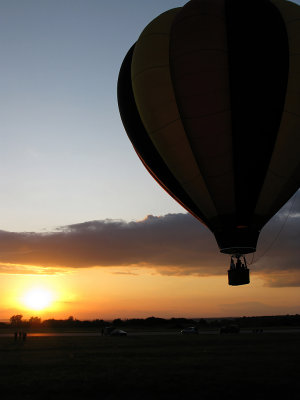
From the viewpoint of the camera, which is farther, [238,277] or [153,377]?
[238,277]

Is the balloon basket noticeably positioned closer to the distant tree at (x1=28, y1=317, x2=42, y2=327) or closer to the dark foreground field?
the dark foreground field

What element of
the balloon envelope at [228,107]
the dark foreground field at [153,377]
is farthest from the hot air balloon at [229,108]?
the dark foreground field at [153,377]

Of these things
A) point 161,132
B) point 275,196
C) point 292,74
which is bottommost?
point 275,196

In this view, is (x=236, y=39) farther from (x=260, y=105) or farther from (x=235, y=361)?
(x=235, y=361)

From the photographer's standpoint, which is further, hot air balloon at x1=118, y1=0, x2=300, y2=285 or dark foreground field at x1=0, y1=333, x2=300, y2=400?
hot air balloon at x1=118, y1=0, x2=300, y2=285

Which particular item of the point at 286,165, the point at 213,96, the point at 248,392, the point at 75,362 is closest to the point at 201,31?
the point at 213,96

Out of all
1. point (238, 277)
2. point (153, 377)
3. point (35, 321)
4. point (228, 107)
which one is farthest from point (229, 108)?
point (35, 321)

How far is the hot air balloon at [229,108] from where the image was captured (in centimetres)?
1956

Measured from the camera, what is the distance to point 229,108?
1958cm

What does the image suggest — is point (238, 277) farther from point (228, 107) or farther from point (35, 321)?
point (35, 321)

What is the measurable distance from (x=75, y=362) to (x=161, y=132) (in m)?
11.4

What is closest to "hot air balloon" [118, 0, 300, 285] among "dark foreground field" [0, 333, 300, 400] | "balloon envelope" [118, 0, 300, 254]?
"balloon envelope" [118, 0, 300, 254]

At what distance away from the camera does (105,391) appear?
13.8 meters

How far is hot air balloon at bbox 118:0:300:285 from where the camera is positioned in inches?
770
